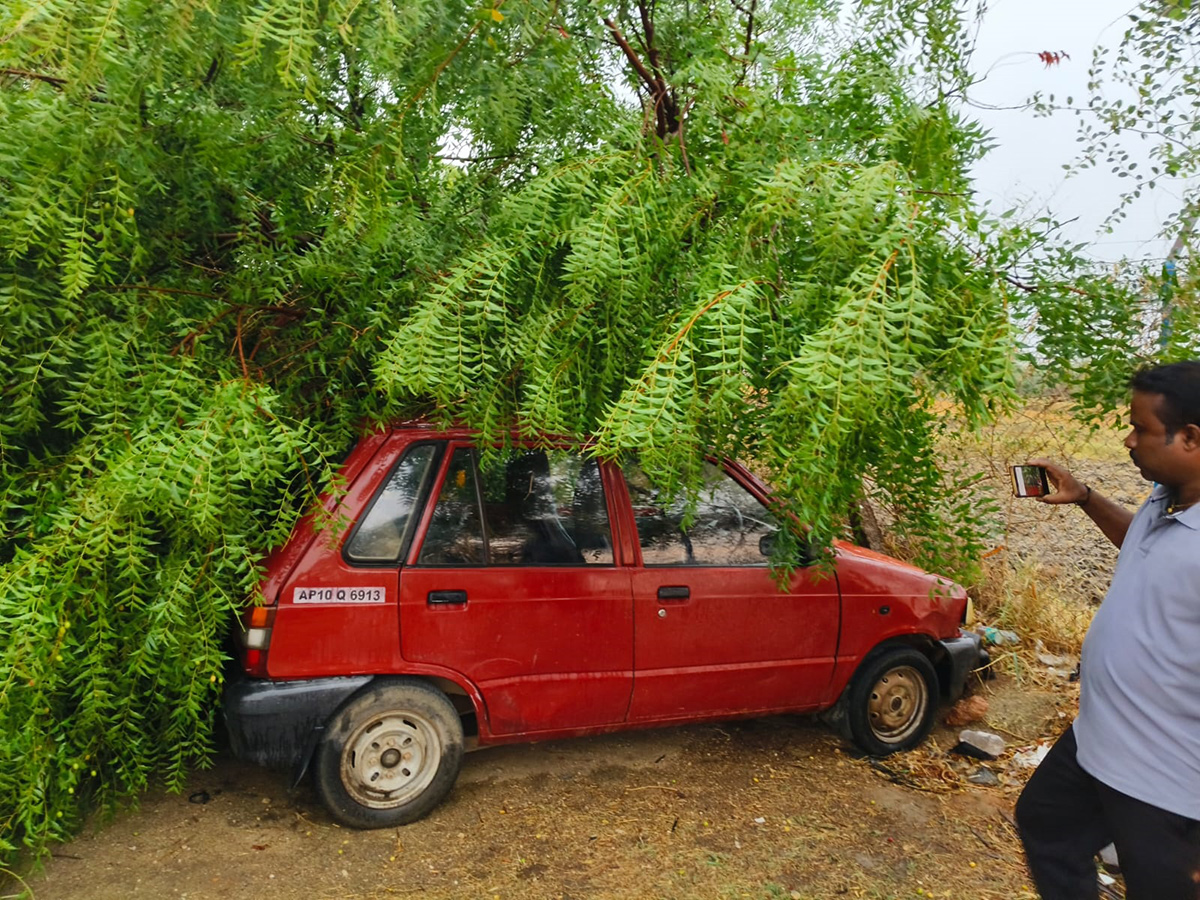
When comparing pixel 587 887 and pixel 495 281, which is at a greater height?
pixel 495 281

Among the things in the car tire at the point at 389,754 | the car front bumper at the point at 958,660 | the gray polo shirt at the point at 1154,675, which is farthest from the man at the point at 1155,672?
the car tire at the point at 389,754

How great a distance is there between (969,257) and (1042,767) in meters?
1.66

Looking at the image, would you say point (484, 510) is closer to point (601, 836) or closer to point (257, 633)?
point (257, 633)

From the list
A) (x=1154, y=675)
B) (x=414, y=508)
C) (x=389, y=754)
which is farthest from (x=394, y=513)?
(x=1154, y=675)

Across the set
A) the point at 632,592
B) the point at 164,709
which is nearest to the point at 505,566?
the point at 632,592

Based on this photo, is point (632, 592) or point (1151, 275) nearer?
point (1151, 275)

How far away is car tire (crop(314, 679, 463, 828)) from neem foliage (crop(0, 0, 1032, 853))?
0.53 m

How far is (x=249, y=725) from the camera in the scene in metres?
3.35

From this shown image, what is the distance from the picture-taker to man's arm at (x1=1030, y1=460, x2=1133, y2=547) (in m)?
2.93

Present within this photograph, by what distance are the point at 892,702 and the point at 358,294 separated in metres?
3.48

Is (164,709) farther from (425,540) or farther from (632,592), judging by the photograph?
(632,592)

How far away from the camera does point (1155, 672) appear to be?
229 centimetres

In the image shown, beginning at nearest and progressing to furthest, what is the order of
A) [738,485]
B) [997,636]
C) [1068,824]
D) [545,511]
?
[1068,824] → [545,511] → [738,485] → [997,636]

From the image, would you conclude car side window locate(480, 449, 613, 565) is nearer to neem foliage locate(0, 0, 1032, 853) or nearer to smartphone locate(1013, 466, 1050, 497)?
neem foliage locate(0, 0, 1032, 853)
